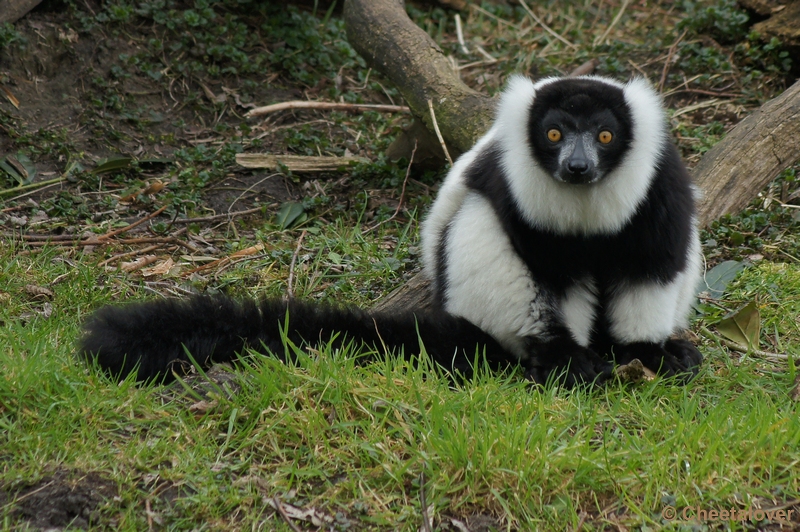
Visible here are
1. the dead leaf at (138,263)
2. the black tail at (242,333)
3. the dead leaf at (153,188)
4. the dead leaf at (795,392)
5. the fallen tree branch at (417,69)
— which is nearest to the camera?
the black tail at (242,333)

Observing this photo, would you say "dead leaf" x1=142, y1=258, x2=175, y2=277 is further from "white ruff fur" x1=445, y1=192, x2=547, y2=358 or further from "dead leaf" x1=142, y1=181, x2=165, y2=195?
"white ruff fur" x1=445, y1=192, x2=547, y2=358

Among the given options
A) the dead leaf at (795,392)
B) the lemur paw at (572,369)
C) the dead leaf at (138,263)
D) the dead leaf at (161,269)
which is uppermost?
the dead leaf at (795,392)

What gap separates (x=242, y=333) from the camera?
13.1ft

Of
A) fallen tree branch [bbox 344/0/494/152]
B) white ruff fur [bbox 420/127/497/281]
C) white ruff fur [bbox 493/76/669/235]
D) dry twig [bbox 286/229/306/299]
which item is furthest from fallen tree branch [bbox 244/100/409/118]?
white ruff fur [bbox 493/76/669/235]

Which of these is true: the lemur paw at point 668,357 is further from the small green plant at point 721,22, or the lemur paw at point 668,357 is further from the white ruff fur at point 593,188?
the small green plant at point 721,22

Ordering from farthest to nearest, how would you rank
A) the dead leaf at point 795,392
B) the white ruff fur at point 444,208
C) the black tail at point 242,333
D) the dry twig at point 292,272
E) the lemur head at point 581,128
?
the dry twig at point 292,272
the white ruff fur at point 444,208
the lemur head at point 581,128
the dead leaf at point 795,392
the black tail at point 242,333

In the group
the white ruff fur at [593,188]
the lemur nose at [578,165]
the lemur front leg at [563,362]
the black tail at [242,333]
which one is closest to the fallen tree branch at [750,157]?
the white ruff fur at [593,188]

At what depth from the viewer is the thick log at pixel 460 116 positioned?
220 inches

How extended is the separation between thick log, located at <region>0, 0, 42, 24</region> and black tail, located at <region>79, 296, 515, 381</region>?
440 centimetres

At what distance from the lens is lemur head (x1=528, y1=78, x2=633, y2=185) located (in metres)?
4.05

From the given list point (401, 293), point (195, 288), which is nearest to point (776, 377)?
point (401, 293)

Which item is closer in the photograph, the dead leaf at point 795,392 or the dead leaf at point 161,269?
the dead leaf at point 795,392

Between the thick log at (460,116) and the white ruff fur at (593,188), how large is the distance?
124 centimetres

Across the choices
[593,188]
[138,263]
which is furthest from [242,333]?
[138,263]
